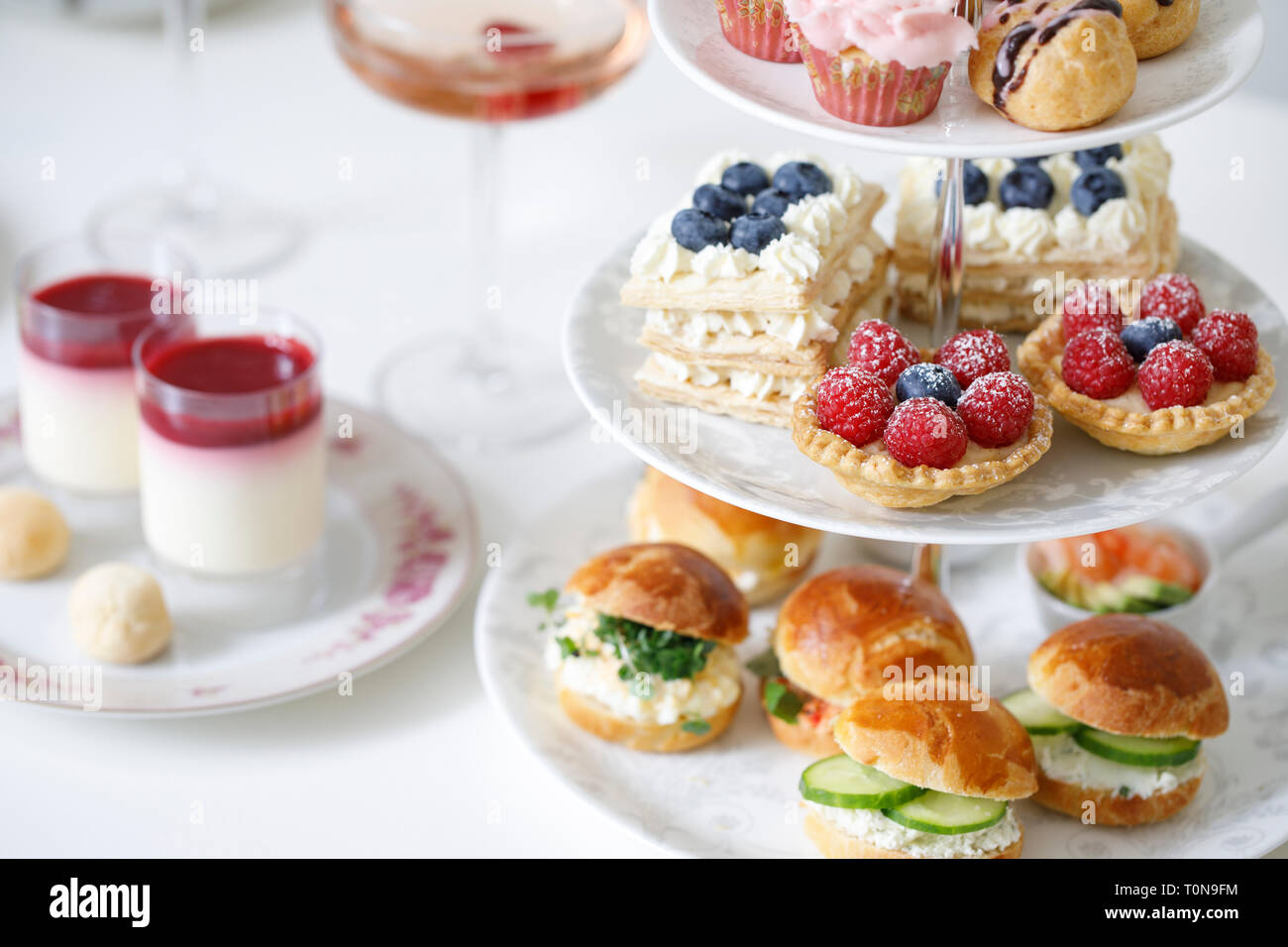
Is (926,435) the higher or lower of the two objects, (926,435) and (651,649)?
the higher

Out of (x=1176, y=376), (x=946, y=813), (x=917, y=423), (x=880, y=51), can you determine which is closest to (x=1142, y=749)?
(x=946, y=813)

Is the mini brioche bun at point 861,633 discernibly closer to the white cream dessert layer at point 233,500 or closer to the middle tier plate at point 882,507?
the middle tier plate at point 882,507

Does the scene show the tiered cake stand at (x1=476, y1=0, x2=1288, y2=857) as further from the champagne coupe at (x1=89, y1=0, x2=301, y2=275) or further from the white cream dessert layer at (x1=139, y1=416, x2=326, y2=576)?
the champagne coupe at (x1=89, y1=0, x2=301, y2=275)

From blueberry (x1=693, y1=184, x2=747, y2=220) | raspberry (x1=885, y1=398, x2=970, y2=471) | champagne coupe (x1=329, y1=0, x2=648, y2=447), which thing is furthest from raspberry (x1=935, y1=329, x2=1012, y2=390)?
champagne coupe (x1=329, y1=0, x2=648, y2=447)

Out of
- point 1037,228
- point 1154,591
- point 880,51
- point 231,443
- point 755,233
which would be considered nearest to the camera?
point 880,51

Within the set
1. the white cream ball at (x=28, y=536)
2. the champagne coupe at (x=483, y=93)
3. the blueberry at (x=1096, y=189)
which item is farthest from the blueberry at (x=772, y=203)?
the white cream ball at (x=28, y=536)

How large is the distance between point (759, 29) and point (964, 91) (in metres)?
0.25

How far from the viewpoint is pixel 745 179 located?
77.2 inches

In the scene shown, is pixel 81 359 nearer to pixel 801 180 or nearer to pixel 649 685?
pixel 649 685

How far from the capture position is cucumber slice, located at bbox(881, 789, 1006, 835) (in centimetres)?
179

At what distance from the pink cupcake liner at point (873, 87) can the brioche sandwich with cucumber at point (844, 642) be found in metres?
0.71

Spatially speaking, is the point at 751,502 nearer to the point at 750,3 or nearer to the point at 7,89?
the point at 750,3

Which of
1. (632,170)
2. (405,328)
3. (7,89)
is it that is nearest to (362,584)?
(405,328)

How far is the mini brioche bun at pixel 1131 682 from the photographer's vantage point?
1.87 m
